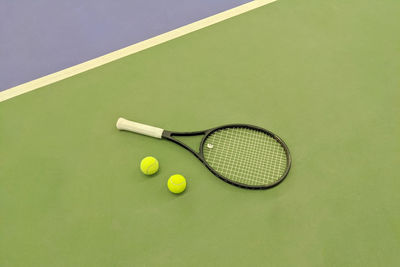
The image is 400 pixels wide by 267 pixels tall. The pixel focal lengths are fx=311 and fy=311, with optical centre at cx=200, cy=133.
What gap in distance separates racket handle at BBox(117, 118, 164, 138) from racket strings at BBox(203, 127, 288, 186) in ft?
0.78

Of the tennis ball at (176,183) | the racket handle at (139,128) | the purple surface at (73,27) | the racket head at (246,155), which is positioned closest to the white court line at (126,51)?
the purple surface at (73,27)

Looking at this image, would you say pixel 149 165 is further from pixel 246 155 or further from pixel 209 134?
pixel 246 155

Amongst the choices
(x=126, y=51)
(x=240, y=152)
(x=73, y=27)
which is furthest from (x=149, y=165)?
(x=73, y=27)

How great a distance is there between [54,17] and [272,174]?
171 cm

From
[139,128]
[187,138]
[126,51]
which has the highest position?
[126,51]

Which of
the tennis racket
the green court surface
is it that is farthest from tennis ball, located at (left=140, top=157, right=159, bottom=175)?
the tennis racket

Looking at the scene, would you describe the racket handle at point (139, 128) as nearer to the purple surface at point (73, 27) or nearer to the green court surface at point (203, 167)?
the green court surface at point (203, 167)

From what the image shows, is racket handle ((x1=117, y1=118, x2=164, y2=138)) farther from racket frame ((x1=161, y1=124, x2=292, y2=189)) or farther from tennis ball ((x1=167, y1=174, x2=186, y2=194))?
tennis ball ((x1=167, y1=174, x2=186, y2=194))

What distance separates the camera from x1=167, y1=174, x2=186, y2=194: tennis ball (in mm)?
1323

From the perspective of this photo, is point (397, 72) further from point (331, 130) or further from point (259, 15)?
point (259, 15)

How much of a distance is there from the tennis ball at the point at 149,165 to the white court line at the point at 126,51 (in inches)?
29.7

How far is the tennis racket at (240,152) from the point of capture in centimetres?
138

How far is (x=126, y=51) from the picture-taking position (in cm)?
186

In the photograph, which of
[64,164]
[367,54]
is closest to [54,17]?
[64,164]
